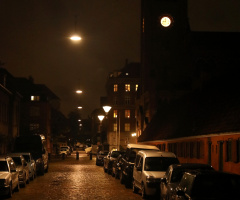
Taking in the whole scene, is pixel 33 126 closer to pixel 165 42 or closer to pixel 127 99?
pixel 127 99

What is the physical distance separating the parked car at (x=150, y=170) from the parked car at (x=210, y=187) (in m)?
6.51

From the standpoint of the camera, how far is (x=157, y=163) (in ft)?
65.6

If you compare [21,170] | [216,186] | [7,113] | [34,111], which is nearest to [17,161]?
[21,170]

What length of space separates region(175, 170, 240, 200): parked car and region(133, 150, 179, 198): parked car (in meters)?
6.51

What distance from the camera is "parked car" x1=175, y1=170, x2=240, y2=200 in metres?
10.8

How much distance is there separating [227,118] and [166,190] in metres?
11.7

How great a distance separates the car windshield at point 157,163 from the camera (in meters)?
19.8

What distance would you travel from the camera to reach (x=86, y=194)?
19969mm

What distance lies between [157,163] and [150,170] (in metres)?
0.56

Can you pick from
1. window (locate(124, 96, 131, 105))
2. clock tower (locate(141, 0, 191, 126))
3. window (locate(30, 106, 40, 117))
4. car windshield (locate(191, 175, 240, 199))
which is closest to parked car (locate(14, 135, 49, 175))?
car windshield (locate(191, 175, 240, 199))

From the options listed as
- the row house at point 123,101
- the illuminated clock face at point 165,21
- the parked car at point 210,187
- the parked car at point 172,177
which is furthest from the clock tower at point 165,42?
the parked car at point 210,187

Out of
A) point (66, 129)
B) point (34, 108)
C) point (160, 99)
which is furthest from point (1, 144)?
point (66, 129)

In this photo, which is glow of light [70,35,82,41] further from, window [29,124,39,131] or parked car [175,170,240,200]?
window [29,124,39,131]

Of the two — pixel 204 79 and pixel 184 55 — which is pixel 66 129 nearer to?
pixel 184 55
